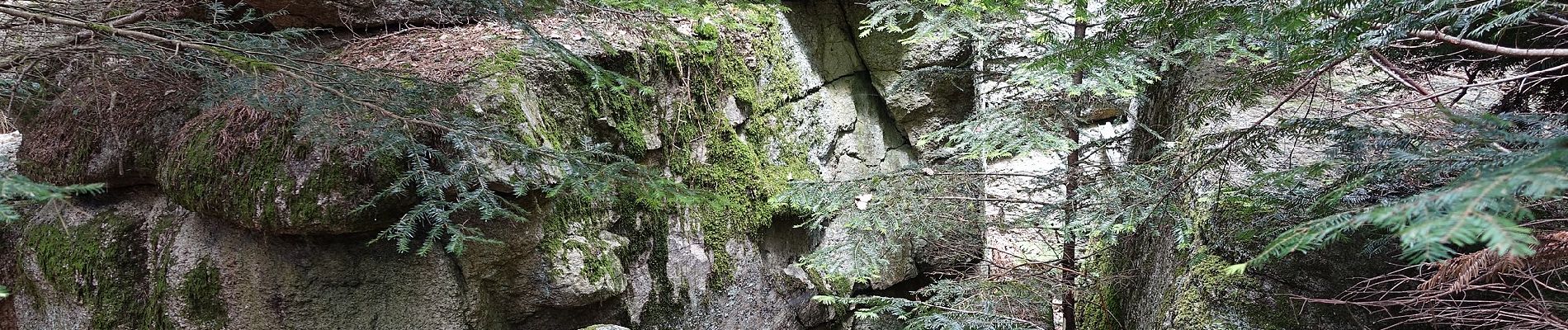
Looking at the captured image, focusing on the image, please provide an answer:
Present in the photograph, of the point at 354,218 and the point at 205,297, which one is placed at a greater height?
the point at 354,218

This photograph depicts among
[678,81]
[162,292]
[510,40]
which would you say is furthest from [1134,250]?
[162,292]

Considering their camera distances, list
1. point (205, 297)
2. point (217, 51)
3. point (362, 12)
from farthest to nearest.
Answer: point (362, 12)
point (205, 297)
point (217, 51)

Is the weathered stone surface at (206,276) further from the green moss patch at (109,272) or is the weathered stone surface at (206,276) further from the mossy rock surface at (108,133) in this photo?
the mossy rock surface at (108,133)

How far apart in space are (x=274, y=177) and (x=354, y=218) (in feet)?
1.32

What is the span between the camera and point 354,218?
3.56m

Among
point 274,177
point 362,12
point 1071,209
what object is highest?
point 362,12

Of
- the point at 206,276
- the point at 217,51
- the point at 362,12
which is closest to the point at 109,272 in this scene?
the point at 206,276

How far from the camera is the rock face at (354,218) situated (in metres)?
3.58

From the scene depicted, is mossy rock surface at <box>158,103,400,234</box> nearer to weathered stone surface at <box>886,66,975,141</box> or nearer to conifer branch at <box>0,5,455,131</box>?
conifer branch at <box>0,5,455,131</box>

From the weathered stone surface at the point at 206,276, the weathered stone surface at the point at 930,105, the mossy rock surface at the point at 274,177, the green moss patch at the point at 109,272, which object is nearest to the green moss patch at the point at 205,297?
the weathered stone surface at the point at 206,276

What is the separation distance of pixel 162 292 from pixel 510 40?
6.92ft

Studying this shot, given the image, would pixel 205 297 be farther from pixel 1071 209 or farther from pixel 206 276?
pixel 1071 209

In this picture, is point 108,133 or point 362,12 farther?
point 362,12

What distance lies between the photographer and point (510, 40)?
4570 millimetres
